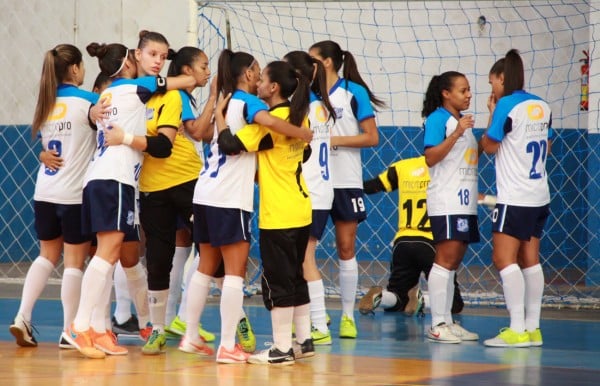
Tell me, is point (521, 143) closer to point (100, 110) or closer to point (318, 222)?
point (318, 222)

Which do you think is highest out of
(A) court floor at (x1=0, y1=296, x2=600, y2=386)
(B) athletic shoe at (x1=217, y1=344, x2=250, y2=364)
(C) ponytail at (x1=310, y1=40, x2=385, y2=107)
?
(C) ponytail at (x1=310, y1=40, x2=385, y2=107)

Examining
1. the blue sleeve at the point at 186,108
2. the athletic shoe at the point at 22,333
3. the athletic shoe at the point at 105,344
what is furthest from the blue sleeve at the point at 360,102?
the athletic shoe at the point at 22,333

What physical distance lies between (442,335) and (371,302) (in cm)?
145

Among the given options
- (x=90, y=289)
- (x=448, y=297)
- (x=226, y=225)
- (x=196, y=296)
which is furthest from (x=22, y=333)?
(x=448, y=297)

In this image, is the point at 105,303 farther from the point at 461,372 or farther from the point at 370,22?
the point at 370,22

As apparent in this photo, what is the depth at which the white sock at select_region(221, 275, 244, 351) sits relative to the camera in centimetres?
545

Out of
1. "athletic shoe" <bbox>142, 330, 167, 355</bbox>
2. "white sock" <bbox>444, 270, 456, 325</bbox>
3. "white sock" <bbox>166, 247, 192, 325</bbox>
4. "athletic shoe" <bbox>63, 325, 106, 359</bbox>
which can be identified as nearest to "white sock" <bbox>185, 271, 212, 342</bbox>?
"athletic shoe" <bbox>142, 330, 167, 355</bbox>

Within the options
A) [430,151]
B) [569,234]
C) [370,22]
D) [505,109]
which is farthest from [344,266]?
[370,22]

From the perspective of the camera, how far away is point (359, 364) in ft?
17.9

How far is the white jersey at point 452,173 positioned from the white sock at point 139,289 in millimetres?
1706

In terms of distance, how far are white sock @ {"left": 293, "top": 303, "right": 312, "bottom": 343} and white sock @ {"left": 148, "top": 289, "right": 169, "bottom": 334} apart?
76cm

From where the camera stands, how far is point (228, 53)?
564 centimetres

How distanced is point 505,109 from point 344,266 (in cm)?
136

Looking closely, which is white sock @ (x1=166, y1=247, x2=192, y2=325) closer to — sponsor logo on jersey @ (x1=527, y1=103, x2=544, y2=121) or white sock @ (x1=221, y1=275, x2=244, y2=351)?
white sock @ (x1=221, y1=275, x2=244, y2=351)
